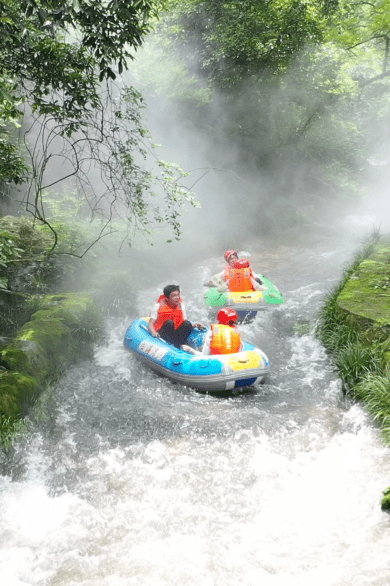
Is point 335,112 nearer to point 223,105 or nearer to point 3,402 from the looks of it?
point 223,105

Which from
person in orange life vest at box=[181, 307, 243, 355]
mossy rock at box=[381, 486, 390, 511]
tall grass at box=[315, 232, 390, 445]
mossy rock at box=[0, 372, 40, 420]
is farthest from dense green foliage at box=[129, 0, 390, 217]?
mossy rock at box=[381, 486, 390, 511]

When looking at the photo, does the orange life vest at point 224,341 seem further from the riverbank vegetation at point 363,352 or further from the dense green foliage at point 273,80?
the dense green foliage at point 273,80

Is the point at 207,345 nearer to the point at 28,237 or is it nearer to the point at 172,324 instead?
the point at 172,324

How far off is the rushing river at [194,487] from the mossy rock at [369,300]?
751 millimetres

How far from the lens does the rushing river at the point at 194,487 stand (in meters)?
3.40

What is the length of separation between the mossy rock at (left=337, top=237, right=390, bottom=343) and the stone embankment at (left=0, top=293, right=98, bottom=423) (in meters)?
3.91

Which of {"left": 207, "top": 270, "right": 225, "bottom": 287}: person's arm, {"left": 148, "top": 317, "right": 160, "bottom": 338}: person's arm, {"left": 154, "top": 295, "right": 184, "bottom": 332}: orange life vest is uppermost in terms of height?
{"left": 207, "top": 270, "right": 225, "bottom": 287}: person's arm

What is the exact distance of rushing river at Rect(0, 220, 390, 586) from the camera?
3.40 metres

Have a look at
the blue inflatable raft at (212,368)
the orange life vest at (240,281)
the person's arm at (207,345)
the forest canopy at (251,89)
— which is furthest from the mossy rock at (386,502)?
the forest canopy at (251,89)

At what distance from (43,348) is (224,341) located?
2410 mm

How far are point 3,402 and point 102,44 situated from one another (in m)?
3.60

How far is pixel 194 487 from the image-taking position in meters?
4.23

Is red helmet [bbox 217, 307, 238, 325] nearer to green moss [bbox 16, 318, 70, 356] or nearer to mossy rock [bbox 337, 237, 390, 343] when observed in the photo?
mossy rock [bbox 337, 237, 390, 343]

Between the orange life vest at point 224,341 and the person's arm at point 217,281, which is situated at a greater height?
the person's arm at point 217,281
